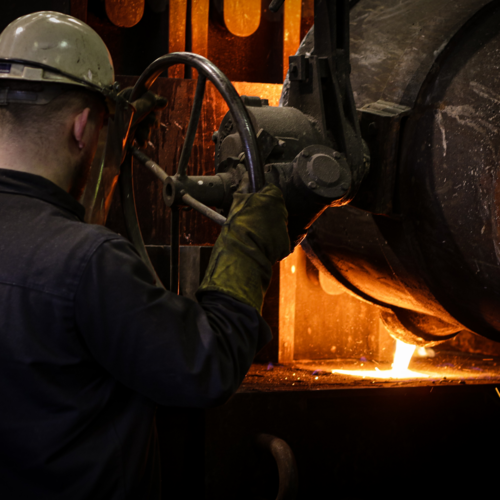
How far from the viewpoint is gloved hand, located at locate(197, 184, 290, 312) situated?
1033 mm

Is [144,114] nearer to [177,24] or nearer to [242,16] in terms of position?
[177,24]

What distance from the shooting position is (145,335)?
88 cm

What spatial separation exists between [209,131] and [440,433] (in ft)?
4.35

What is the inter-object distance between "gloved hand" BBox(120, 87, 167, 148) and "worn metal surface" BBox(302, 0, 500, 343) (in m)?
0.54

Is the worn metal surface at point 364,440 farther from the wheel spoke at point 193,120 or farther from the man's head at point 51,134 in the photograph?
the man's head at point 51,134

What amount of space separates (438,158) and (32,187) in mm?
852

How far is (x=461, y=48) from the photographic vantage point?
138 cm

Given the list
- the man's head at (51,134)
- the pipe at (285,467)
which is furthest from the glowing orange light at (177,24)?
the pipe at (285,467)

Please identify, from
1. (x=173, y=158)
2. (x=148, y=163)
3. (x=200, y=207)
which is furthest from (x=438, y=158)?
(x=173, y=158)

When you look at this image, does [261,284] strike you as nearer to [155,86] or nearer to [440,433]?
[440,433]

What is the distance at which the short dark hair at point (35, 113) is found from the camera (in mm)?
1019

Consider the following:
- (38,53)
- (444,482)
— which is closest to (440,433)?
(444,482)

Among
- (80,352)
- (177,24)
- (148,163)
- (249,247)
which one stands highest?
(177,24)

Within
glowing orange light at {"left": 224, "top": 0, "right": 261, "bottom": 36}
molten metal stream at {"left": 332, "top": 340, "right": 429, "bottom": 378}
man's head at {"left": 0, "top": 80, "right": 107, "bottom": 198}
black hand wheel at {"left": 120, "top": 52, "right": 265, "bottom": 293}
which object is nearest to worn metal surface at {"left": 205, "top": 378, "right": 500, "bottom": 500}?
molten metal stream at {"left": 332, "top": 340, "right": 429, "bottom": 378}
